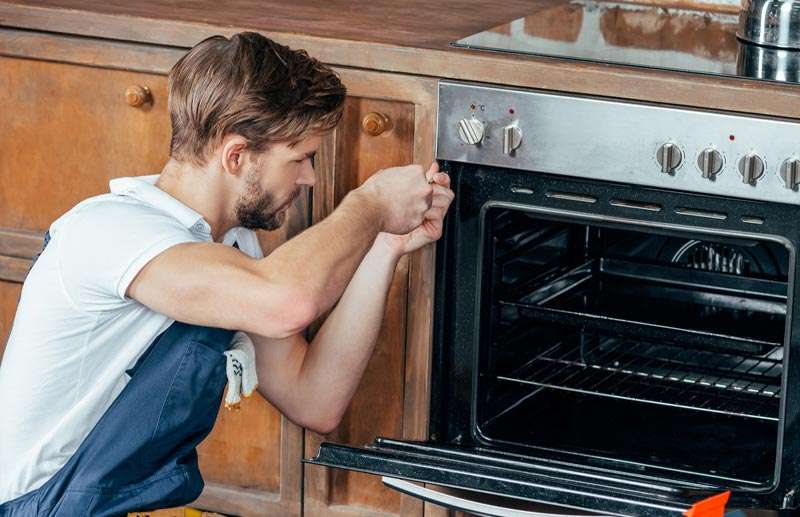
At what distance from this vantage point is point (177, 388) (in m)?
1.99

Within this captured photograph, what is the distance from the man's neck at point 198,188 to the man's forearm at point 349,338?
268 millimetres

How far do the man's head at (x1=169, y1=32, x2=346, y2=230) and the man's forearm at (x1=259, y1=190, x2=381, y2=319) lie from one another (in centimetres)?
12

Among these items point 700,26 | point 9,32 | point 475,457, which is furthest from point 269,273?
point 700,26

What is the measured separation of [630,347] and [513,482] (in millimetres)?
654

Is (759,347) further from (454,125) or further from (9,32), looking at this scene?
(9,32)

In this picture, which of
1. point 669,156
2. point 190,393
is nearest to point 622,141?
point 669,156

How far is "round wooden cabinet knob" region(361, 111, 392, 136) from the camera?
2.16 metres

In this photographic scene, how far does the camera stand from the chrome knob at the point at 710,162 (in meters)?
1.96

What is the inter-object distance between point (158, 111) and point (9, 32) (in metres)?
0.30

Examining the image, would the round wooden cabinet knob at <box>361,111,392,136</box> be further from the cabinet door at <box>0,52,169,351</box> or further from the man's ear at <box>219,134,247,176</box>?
the cabinet door at <box>0,52,169,351</box>

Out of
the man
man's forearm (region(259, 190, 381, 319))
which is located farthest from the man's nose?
man's forearm (region(259, 190, 381, 319))

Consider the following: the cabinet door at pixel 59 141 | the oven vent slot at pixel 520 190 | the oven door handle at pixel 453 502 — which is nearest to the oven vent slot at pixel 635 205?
the oven vent slot at pixel 520 190

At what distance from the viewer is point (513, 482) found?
1890 millimetres

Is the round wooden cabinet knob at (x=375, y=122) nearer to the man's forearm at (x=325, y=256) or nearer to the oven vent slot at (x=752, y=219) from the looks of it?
the man's forearm at (x=325, y=256)
